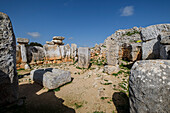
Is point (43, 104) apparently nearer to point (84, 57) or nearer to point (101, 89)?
point (101, 89)

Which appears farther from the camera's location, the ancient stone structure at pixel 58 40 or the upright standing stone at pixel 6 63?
the ancient stone structure at pixel 58 40

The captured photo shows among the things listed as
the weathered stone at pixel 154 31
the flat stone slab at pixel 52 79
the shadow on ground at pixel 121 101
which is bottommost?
the shadow on ground at pixel 121 101

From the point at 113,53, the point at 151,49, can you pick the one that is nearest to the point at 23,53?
the point at 113,53

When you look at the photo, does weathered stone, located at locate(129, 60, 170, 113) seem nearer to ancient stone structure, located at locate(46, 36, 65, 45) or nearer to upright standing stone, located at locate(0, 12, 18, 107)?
upright standing stone, located at locate(0, 12, 18, 107)

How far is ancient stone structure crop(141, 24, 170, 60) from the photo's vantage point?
4715 mm

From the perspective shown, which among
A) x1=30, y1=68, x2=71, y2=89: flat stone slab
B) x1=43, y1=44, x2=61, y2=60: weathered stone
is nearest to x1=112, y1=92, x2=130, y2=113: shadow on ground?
x1=30, y1=68, x2=71, y2=89: flat stone slab

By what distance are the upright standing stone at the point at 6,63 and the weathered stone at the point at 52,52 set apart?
8.13 metres

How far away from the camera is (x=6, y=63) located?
2297mm

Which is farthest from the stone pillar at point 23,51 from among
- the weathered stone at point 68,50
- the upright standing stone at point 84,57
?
the upright standing stone at point 84,57

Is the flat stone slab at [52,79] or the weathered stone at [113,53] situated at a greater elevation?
the weathered stone at [113,53]

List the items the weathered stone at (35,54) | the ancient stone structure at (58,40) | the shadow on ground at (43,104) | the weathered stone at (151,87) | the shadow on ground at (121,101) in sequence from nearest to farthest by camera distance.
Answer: the weathered stone at (151,87)
the shadow on ground at (121,101)
the shadow on ground at (43,104)
the weathered stone at (35,54)
the ancient stone structure at (58,40)

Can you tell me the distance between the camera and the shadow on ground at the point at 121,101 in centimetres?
244

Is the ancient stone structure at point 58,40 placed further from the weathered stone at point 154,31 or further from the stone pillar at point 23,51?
the weathered stone at point 154,31

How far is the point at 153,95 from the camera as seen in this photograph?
53.4 inches
